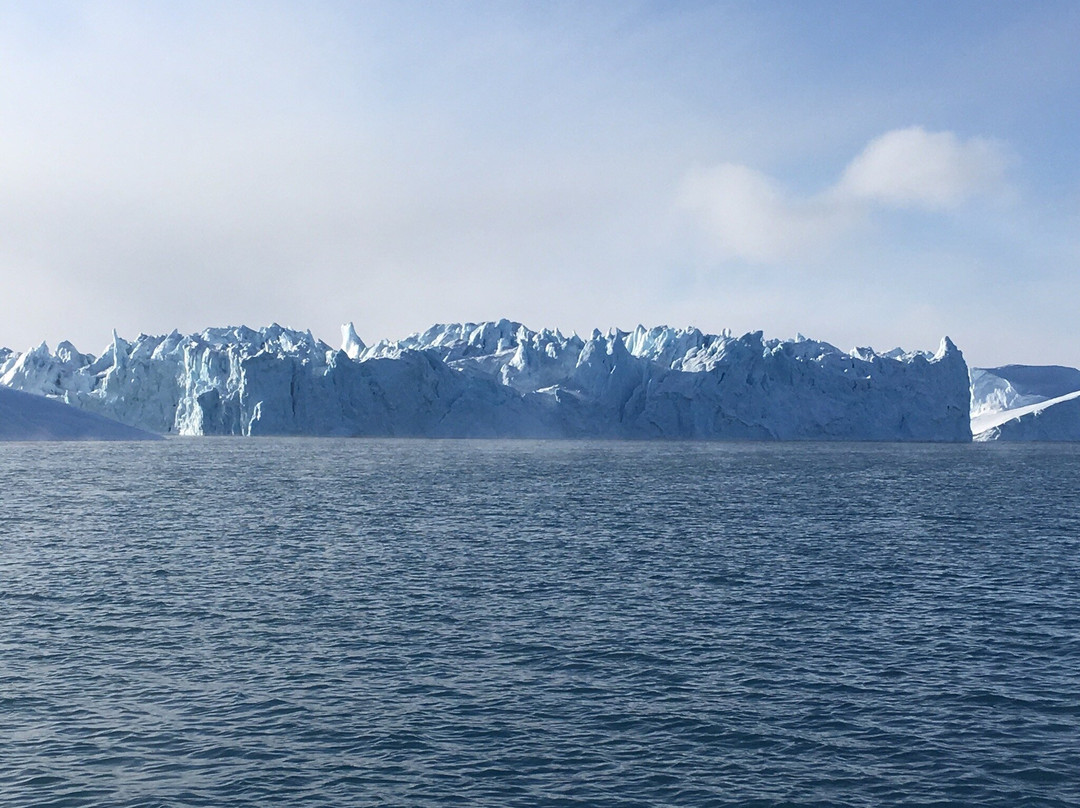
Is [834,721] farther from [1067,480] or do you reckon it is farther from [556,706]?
[1067,480]

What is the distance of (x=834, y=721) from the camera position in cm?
1778

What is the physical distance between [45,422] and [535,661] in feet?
384

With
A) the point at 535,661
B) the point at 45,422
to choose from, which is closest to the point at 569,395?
the point at 45,422

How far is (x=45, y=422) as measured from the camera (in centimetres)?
12094

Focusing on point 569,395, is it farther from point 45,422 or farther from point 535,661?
Answer: point 535,661

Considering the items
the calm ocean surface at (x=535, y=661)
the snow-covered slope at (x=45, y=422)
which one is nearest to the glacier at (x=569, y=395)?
the snow-covered slope at (x=45, y=422)

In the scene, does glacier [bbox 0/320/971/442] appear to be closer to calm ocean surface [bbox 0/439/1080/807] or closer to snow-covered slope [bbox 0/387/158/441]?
snow-covered slope [bbox 0/387/158/441]

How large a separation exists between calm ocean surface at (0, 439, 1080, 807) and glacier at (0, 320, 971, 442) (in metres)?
95.0

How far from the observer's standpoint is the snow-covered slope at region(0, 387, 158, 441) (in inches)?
4609

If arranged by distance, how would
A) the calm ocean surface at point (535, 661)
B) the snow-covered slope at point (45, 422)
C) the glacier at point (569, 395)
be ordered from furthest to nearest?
the glacier at point (569, 395)
the snow-covered slope at point (45, 422)
the calm ocean surface at point (535, 661)

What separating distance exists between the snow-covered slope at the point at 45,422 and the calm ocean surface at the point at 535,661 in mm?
78772

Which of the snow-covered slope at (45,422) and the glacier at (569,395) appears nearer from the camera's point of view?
the snow-covered slope at (45,422)

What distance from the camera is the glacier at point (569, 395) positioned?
14225 centimetres

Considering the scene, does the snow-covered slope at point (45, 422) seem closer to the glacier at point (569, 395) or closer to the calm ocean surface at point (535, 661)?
the glacier at point (569, 395)
